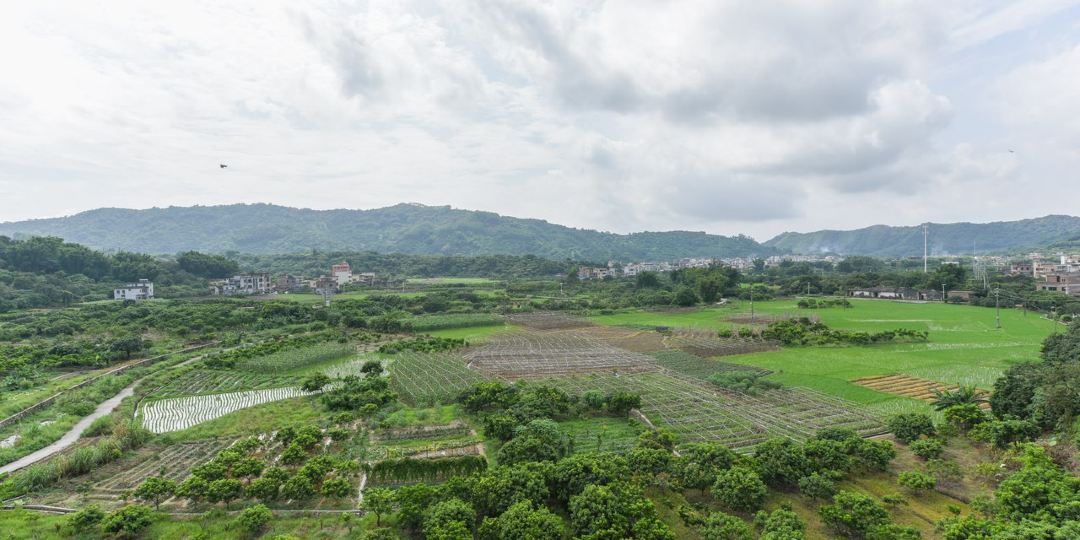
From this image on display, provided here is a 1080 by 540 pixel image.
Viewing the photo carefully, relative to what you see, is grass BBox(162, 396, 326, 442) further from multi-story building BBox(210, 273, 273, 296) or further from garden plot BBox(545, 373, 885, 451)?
multi-story building BBox(210, 273, 273, 296)

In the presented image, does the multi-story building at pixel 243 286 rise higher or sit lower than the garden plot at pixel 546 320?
higher

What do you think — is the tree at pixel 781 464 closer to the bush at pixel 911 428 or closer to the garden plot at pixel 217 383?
the bush at pixel 911 428

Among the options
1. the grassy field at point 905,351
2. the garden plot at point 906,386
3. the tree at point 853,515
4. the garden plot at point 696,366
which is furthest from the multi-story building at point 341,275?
the tree at point 853,515

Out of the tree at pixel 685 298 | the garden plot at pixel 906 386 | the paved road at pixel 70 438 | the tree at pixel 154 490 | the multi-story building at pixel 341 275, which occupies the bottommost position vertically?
the paved road at pixel 70 438

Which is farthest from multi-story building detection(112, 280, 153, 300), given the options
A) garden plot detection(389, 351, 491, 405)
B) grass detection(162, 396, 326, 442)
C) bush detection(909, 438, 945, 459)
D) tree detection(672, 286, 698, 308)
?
bush detection(909, 438, 945, 459)

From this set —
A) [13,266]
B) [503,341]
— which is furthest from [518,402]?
[13,266]

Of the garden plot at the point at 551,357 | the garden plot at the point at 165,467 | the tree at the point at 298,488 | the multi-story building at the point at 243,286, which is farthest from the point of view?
the multi-story building at the point at 243,286

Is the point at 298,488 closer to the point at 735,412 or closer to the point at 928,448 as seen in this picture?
the point at 735,412
